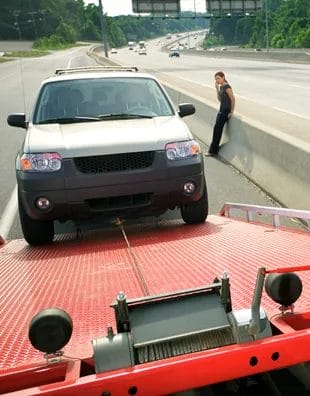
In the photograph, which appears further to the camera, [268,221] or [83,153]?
[268,221]

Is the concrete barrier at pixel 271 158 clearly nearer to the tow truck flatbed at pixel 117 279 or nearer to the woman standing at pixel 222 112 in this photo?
the woman standing at pixel 222 112

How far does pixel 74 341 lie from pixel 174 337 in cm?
57

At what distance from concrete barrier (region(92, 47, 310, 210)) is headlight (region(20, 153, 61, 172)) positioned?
10.6 feet

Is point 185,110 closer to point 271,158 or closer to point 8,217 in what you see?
point 271,158

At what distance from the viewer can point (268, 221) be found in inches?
272

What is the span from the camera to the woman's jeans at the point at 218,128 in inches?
443

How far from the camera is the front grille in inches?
201

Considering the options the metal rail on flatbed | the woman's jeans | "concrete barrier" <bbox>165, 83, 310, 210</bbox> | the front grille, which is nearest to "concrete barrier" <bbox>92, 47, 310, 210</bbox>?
"concrete barrier" <bbox>165, 83, 310, 210</bbox>

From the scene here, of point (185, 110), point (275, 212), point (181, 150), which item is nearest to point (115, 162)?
point (181, 150)

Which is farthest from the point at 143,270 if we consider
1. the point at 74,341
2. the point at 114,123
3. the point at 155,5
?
the point at 155,5

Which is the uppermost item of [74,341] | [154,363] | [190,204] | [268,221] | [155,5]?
[155,5]

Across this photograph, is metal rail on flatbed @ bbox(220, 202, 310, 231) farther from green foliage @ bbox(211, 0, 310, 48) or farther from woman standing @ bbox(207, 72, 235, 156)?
green foliage @ bbox(211, 0, 310, 48)

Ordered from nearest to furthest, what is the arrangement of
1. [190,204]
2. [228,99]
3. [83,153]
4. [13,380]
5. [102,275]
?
[13,380] → [102,275] → [83,153] → [190,204] → [228,99]

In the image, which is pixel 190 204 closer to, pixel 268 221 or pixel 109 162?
pixel 109 162
